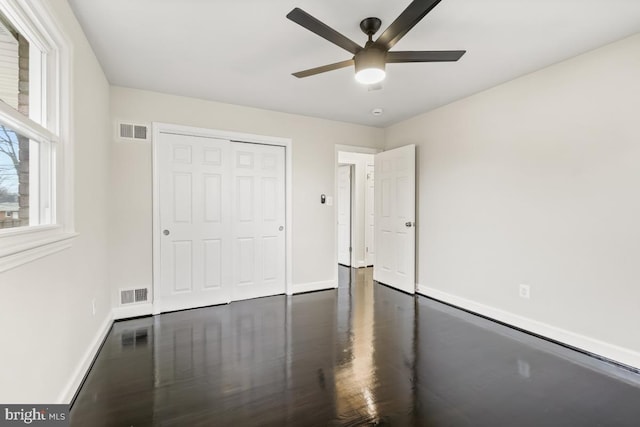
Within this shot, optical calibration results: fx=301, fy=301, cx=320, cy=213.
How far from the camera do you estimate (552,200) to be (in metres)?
2.69

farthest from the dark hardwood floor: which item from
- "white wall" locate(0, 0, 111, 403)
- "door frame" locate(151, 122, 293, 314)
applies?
"door frame" locate(151, 122, 293, 314)

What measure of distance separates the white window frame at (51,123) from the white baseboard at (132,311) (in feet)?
5.34

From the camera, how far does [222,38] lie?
223 cm

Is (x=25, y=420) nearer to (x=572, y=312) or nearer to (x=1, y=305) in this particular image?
(x=1, y=305)

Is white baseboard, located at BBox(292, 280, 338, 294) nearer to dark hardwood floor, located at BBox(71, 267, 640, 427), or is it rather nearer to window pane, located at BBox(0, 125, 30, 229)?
dark hardwood floor, located at BBox(71, 267, 640, 427)

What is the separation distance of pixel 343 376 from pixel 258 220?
2324mm

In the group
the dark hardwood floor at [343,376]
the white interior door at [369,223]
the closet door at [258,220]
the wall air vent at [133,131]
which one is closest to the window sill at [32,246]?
the dark hardwood floor at [343,376]

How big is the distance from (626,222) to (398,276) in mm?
2480

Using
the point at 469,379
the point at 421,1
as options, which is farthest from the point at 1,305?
the point at 469,379

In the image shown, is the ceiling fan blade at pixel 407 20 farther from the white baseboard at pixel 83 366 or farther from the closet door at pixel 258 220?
the white baseboard at pixel 83 366

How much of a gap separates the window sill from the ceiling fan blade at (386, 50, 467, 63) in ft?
7.10

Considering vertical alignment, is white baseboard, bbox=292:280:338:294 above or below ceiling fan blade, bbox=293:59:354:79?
below

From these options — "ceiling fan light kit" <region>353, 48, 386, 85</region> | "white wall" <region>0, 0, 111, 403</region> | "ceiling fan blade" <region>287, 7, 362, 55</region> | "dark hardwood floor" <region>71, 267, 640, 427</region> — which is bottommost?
"dark hardwood floor" <region>71, 267, 640, 427</region>

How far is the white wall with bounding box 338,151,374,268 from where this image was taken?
5836 millimetres
